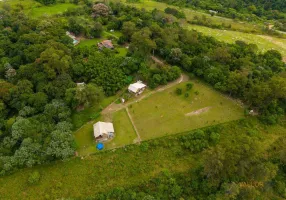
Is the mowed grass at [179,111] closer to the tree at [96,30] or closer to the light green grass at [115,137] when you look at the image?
the light green grass at [115,137]

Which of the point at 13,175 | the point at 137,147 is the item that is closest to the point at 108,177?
the point at 137,147

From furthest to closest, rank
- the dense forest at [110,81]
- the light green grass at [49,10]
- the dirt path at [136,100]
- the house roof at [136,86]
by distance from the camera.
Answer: the light green grass at [49,10] → the house roof at [136,86] → the dirt path at [136,100] → the dense forest at [110,81]

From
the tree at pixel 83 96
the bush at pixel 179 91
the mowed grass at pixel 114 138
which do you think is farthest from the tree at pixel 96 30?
the mowed grass at pixel 114 138

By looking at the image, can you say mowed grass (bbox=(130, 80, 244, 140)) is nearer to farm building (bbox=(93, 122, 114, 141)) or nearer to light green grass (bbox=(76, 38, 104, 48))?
farm building (bbox=(93, 122, 114, 141))

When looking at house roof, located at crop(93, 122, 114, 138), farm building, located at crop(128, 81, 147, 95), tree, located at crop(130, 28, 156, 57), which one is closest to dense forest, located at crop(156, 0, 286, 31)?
tree, located at crop(130, 28, 156, 57)

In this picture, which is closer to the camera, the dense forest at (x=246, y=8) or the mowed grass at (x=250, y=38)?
the mowed grass at (x=250, y=38)
